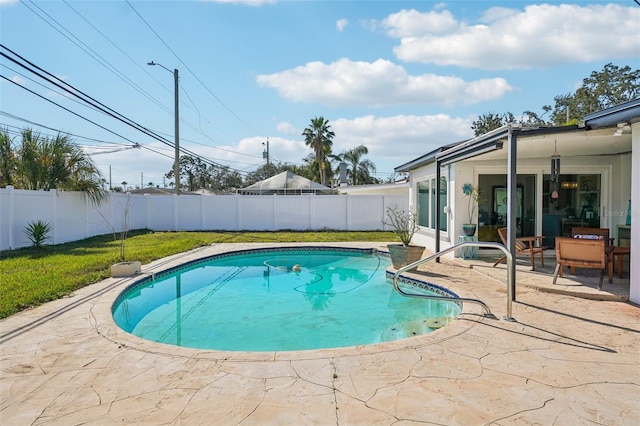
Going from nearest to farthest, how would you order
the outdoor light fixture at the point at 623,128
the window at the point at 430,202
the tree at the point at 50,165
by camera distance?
the outdoor light fixture at the point at 623,128 → the window at the point at 430,202 → the tree at the point at 50,165

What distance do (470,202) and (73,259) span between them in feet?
34.4

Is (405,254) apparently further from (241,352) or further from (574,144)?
(241,352)

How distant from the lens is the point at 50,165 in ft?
45.8

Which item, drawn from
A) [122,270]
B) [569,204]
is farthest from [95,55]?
[569,204]

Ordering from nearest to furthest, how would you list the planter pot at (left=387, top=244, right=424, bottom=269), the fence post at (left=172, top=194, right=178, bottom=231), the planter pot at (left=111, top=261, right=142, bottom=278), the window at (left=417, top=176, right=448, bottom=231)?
1. the planter pot at (left=111, top=261, right=142, bottom=278)
2. the planter pot at (left=387, top=244, right=424, bottom=269)
3. the window at (left=417, top=176, right=448, bottom=231)
4. the fence post at (left=172, top=194, right=178, bottom=231)

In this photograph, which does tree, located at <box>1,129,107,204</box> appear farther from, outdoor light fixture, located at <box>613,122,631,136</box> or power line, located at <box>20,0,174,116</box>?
outdoor light fixture, located at <box>613,122,631,136</box>

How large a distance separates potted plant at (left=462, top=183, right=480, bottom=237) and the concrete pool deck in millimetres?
5175

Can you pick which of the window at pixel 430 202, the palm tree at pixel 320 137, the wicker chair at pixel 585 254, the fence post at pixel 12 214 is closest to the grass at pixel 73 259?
the fence post at pixel 12 214

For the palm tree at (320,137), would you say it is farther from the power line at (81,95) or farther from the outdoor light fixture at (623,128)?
the outdoor light fixture at (623,128)

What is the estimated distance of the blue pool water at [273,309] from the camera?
6039mm

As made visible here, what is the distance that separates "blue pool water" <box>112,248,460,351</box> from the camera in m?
6.04

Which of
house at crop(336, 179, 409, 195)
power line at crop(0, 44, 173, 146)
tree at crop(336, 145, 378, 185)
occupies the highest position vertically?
tree at crop(336, 145, 378, 185)

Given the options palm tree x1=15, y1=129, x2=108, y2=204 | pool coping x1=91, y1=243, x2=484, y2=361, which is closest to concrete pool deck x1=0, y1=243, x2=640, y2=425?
pool coping x1=91, y1=243, x2=484, y2=361

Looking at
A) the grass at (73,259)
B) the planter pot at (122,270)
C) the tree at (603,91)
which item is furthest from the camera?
the tree at (603,91)
